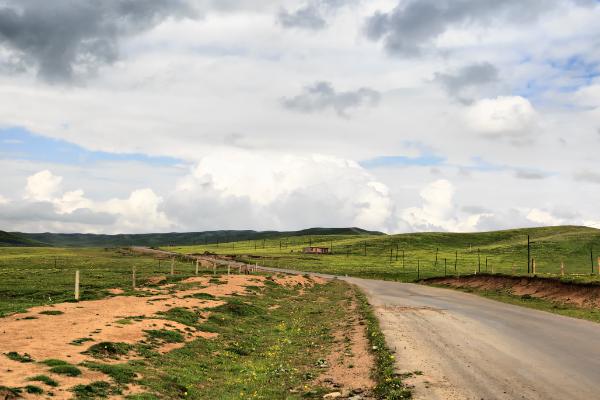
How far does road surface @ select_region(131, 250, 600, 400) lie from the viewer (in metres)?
17.7

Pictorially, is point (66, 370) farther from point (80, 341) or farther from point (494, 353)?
point (494, 353)

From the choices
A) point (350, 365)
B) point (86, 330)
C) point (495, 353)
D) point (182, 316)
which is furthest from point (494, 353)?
point (86, 330)

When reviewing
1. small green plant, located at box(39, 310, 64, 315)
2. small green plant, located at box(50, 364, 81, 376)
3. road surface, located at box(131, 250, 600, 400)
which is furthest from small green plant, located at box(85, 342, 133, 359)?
road surface, located at box(131, 250, 600, 400)

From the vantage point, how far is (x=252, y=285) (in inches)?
2213

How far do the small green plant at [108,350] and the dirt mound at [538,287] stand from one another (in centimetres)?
4164

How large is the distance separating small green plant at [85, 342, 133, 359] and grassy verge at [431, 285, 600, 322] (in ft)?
115

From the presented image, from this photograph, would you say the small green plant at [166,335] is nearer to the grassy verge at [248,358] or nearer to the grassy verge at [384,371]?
the grassy verge at [248,358]

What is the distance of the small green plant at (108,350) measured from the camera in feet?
68.7

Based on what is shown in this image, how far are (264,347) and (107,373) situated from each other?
1145cm

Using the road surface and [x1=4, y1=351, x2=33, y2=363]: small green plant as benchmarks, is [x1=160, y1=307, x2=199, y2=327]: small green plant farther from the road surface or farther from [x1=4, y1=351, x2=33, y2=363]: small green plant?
the road surface

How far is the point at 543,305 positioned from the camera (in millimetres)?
48219

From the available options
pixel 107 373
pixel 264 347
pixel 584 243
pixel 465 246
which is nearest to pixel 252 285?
pixel 264 347

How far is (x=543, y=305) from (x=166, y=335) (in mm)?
39021

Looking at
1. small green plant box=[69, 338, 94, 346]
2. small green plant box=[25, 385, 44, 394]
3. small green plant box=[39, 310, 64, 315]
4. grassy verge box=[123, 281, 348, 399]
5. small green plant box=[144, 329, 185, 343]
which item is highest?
small green plant box=[25, 385, 44, 394]
